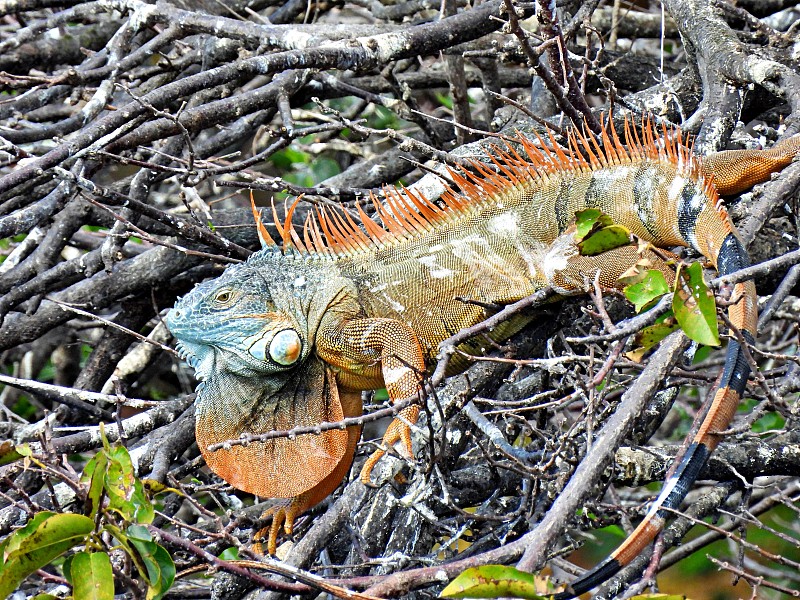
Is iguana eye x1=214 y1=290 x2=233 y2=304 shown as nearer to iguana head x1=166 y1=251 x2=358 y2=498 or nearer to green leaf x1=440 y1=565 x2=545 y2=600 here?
iguana head x1=166 y1=251 x2=358 y2=498

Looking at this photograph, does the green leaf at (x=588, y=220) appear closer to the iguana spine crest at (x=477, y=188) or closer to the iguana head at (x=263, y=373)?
the iguana spine crest at (x=477, y=188)

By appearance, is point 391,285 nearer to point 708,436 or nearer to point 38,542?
point 708,436

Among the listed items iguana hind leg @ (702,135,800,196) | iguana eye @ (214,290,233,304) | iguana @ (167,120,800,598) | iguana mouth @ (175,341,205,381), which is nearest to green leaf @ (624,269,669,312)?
iguana @ (167,120,800,598)

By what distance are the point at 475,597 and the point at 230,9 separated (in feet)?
14.5

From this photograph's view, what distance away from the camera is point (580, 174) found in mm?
3764

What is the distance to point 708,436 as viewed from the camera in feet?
8.57

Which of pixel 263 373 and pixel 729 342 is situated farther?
pixel 263 373

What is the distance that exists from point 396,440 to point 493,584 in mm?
1380

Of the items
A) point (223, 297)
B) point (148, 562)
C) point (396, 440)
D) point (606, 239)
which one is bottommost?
point (396, 440)

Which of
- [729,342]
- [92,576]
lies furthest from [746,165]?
[92,576]

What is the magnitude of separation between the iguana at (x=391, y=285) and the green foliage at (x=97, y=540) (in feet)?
3.63

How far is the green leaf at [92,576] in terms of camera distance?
2.21m

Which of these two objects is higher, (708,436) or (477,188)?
(477,188)

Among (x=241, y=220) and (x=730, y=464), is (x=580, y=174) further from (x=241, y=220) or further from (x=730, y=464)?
(x=241, y=220)
